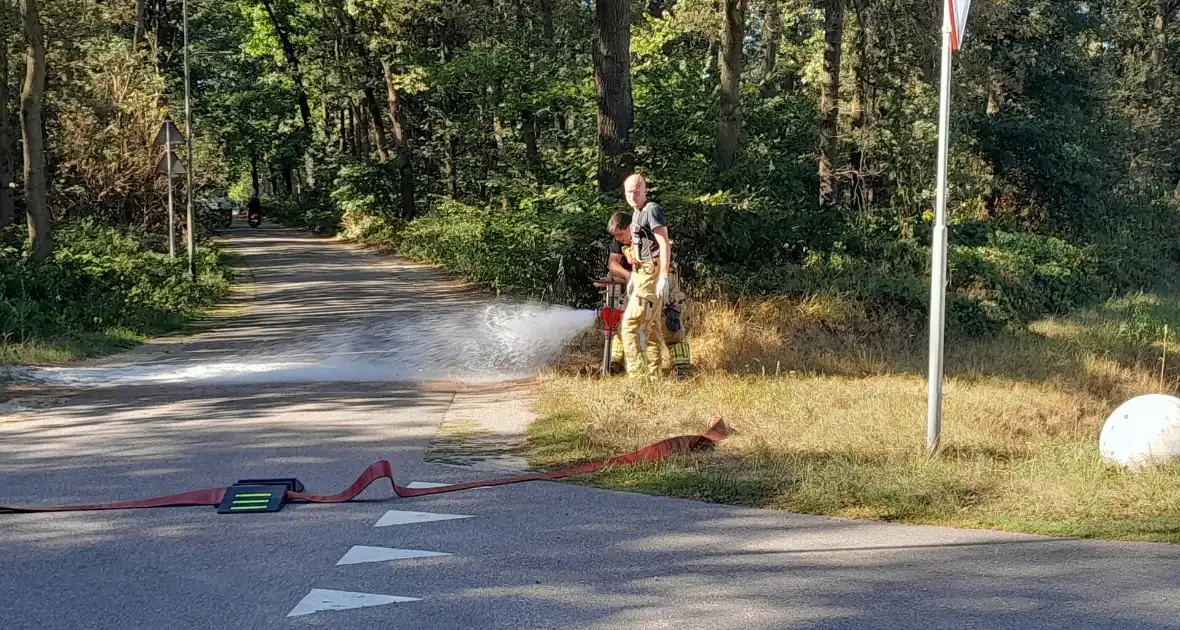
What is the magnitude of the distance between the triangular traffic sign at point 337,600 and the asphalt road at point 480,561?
13 millimetres

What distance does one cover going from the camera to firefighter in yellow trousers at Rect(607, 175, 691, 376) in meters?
10.2

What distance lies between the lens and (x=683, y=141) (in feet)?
60.5

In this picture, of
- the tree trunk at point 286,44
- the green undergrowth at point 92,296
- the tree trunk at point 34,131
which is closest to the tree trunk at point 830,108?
the green undergrowth at point 92,296

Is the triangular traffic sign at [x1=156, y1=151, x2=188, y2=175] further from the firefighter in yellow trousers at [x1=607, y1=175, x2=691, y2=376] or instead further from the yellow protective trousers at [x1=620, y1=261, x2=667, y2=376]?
the yellow protective trousers at [x1=620, y1=261, x2=667, y2=376]

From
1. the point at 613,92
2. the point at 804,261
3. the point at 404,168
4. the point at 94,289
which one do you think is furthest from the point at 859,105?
the point at 404,168

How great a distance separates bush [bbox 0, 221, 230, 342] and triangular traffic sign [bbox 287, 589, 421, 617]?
10.2 metres

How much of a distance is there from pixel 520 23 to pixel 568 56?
382 centimetres

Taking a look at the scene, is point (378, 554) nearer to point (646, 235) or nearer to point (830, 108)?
point (646, 235)

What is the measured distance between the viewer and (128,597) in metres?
5.09

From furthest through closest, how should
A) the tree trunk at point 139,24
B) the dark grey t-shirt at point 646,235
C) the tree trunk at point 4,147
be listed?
the tree trunk at point 139,24 → the tree trunk at point 4,147 → the dark grey t-shirt at point 646,235

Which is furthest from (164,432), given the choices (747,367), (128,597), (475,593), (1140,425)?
(1140,425)

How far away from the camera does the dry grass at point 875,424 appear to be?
6684 millimetres

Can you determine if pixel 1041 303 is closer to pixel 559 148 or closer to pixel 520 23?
pixel 559 148

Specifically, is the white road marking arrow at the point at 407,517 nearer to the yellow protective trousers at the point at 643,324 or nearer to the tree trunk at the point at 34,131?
the yellow protective trousers at the point at 643,324
